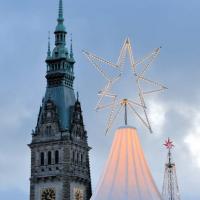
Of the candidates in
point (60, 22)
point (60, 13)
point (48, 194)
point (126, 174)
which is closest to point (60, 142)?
point (48, 194)

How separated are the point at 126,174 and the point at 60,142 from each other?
8233 cm

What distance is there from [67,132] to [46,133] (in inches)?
126

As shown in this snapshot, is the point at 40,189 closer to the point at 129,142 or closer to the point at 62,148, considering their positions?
the point at 62,148

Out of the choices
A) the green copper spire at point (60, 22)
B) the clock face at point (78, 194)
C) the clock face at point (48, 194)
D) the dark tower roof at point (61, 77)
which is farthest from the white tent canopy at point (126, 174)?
the green copper spire at point (60, 22)

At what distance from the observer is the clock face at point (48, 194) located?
106375mm

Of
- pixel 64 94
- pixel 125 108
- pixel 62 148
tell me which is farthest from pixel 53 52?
pixel 125 108

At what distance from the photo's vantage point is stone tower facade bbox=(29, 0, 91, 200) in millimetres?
107188

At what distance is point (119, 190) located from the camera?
26797 mm

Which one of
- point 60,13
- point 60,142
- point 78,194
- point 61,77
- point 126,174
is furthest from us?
point 60,13

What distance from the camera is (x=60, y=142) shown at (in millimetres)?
109125

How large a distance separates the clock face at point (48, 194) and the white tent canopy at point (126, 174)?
260 feet

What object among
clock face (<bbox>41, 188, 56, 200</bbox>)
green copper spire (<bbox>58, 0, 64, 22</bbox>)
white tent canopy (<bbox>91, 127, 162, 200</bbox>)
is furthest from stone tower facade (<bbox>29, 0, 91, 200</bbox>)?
white tent canopy (<bbox>91, 127, 162, 200</bbox>)

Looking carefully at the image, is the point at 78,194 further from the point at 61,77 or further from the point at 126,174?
the point at 126,174

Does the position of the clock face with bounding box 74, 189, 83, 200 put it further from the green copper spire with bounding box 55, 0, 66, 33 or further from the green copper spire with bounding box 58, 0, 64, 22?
the green copper spire with bounding box 58, 0, 64, 22
